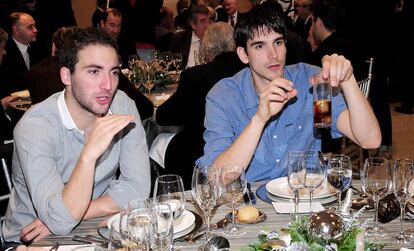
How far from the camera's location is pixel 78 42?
6.88ft

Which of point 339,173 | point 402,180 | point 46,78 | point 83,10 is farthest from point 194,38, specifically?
point 402,180

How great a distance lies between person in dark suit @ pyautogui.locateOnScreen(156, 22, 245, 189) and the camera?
3.16 m

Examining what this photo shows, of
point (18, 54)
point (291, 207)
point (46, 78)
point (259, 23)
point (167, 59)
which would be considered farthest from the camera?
point (18, 54)

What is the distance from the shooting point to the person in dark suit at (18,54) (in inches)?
200

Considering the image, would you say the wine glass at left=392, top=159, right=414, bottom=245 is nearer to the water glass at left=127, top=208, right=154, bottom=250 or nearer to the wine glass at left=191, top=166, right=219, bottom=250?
the wine glass at left=191, top=166, right=219, bottom=250

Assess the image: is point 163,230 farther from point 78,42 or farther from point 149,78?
point 149,78

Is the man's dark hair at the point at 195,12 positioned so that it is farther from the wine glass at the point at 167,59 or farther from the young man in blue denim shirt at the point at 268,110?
the young man in blue denim shirt at the point at 268,110

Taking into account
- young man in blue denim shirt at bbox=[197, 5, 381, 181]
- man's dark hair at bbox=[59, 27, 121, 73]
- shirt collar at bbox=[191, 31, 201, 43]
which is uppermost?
shirt collar at bbox=[191, 31, 201, 43]

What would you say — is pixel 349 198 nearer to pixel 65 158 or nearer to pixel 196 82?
pixel 65 158

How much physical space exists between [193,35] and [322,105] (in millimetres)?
3738

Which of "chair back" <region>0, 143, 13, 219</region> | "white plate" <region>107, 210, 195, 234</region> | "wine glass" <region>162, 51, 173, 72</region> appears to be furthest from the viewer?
"wine glass" <region>162, 51, 173, 72</region>

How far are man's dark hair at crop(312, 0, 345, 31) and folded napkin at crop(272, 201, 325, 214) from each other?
2919mm

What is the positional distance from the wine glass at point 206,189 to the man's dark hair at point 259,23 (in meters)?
0.86

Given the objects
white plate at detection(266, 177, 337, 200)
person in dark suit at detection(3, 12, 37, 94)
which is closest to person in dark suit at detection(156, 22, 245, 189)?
white plate at detection(266, 177, 337, 200)
